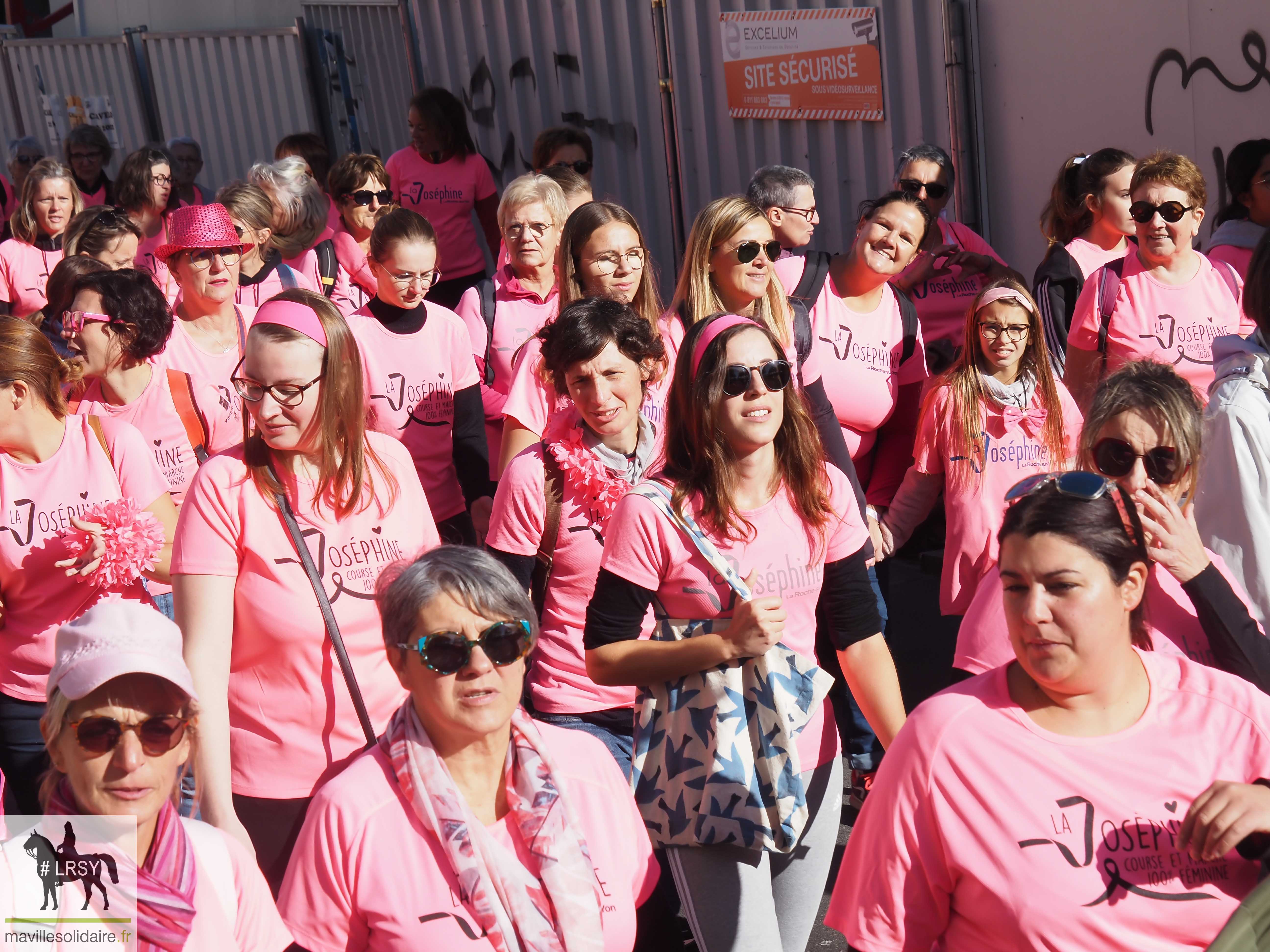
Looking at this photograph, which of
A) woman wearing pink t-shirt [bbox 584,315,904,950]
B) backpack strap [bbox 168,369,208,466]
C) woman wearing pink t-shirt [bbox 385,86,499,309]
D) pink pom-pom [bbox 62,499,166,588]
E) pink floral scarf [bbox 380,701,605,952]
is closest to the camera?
pink floral scarf [bbox 380,701,605,952]

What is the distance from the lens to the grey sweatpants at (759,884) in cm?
279

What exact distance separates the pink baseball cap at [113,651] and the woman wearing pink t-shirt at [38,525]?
1.13 m

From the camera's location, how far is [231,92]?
1485cm

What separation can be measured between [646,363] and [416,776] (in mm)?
1688

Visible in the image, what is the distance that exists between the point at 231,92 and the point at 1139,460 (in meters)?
13.8

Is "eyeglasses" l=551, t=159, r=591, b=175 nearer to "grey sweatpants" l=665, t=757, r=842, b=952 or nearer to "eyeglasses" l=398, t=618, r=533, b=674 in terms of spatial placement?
"grey sweatpants" l=665, t=757, r=842, b=952

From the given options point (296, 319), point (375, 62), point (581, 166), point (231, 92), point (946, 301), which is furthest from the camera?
point (231, 92)

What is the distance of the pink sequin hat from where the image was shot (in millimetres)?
4879

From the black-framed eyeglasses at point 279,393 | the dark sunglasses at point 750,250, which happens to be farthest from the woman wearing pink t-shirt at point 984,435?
the black-framed eyeglasses at point 279,393

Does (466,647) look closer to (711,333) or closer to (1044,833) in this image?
(1044,833)

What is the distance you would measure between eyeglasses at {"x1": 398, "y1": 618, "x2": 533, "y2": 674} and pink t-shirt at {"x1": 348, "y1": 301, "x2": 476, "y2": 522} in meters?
2.38

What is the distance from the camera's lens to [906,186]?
6.12 m

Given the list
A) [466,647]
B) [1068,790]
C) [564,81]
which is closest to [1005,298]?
[1068,790]

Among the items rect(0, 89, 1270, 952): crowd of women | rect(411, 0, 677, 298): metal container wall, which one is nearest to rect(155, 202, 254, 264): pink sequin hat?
rect(0, 89, 1270, 952): crowd of women
